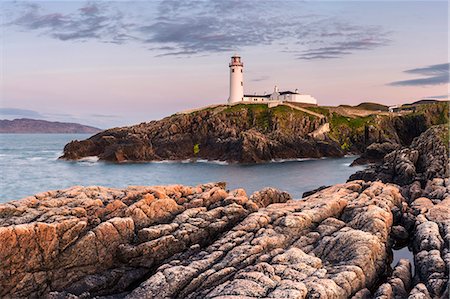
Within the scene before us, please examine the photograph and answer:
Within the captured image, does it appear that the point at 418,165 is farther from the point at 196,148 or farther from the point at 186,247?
the point at 196,148

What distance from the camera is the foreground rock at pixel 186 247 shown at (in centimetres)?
1916

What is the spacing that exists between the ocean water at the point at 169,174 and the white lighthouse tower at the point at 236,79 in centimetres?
4976

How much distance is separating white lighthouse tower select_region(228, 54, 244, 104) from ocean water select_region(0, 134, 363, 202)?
49756mm

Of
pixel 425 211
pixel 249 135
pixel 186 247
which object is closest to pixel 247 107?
pixel 249 135

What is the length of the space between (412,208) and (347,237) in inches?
451

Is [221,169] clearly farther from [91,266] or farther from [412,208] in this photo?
[91,266]

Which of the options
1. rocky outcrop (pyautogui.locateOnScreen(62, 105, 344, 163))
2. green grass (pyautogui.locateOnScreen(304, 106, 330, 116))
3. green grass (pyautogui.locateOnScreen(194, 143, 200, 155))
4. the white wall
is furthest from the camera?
the white wall

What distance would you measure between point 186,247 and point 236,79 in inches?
4557

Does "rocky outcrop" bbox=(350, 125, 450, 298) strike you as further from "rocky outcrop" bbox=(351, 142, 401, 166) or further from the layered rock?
"rocky outcrop" bbox=(351, 142, 401, 166)

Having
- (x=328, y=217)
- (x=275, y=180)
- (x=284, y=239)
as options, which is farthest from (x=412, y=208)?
(x=275, y=180)

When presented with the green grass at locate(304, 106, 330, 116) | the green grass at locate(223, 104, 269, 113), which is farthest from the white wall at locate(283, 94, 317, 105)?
the green grass at locate(223, 104, 269, 113)

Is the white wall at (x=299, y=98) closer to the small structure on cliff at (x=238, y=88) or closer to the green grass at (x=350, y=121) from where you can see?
the small structure on cliff at (x=238, y=88)

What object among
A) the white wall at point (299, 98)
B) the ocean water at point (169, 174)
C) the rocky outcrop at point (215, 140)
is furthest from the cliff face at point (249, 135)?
the white wall at point (299, 98)

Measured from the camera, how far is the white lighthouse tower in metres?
134
